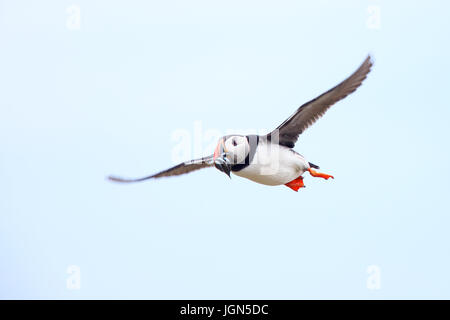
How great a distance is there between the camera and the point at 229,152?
10.3m

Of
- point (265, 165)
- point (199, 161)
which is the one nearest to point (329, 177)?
point (265, 165)

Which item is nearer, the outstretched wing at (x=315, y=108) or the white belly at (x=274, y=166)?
the outstretched wing at (x=315, y=108)

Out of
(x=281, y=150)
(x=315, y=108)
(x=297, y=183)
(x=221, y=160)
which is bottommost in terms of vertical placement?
(x=297, y=183)

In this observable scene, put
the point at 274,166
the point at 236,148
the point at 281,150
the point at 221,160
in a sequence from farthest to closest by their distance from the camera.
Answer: the point at 281,150 → the point at 274,166 → the point at 236,148 → the point at 221,160

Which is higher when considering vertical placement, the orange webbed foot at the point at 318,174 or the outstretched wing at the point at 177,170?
the outstretched wing at the point at 177,170

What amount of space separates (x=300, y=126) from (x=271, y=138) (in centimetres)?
47

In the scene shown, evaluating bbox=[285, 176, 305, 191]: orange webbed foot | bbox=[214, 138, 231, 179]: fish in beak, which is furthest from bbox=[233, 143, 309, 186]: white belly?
bbox=[214, 138, 231, 179]: fish in beak

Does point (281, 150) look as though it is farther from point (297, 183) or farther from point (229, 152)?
point (229, 152)

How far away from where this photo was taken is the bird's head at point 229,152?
33.5ft

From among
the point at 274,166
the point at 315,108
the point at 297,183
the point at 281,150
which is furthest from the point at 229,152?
the point at 297,183

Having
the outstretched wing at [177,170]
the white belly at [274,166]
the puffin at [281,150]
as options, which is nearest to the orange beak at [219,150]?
the puffin at [281,150]

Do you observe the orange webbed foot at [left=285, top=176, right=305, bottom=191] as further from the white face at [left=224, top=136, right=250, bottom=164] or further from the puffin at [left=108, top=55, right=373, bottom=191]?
the white face at [left=224, top=136, right=250, bottom=164]

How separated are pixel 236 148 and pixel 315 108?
4.29 feet

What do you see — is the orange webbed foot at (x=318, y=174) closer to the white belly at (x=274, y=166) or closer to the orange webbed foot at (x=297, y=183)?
the white belly at (x=274, y=166)
